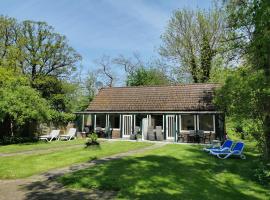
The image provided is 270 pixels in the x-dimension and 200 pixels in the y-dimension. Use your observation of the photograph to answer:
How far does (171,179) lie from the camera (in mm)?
9992

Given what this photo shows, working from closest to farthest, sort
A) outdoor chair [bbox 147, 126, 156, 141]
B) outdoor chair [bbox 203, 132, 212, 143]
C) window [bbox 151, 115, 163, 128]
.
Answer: outdoor chair [bbox 203, 132, 212, 143] < outdoor chair [bbox 147, 126, 156, 141] < window [bbox 151, 115, 163, 128]

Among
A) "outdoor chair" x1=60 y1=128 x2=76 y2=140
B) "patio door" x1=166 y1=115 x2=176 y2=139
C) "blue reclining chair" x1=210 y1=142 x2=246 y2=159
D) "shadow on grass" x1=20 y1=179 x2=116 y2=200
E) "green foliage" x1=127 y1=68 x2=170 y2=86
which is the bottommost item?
"shadow on grass" x1=20 y1=179 x2=116 y2=200

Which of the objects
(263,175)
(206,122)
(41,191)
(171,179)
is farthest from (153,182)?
(206,122)

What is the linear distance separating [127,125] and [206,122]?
7.41 m

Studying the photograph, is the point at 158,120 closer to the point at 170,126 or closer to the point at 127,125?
the point at 170,126

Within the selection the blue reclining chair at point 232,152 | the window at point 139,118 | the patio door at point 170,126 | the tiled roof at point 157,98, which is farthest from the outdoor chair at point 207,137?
the blue reclining chair at point 232,152

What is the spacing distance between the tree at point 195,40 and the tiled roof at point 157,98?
7741mm

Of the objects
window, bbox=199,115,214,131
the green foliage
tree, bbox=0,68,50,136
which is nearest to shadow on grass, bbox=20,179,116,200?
tree, bbox=0,68,50,136

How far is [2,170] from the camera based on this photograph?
448 inches

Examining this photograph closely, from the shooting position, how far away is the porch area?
2481 centimetres

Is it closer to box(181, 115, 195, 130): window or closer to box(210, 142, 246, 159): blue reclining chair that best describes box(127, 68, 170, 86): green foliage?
box(181, 115, 195, 130): window

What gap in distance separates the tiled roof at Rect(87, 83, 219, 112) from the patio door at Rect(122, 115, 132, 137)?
2.53 feet

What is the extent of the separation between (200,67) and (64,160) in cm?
2593

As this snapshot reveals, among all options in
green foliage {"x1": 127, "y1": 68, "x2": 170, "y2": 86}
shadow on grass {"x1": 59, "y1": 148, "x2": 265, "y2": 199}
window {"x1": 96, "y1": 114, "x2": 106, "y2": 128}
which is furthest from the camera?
green foliage {"x1": 127, "y1": 68, "x2": 170, "y2": 86}
